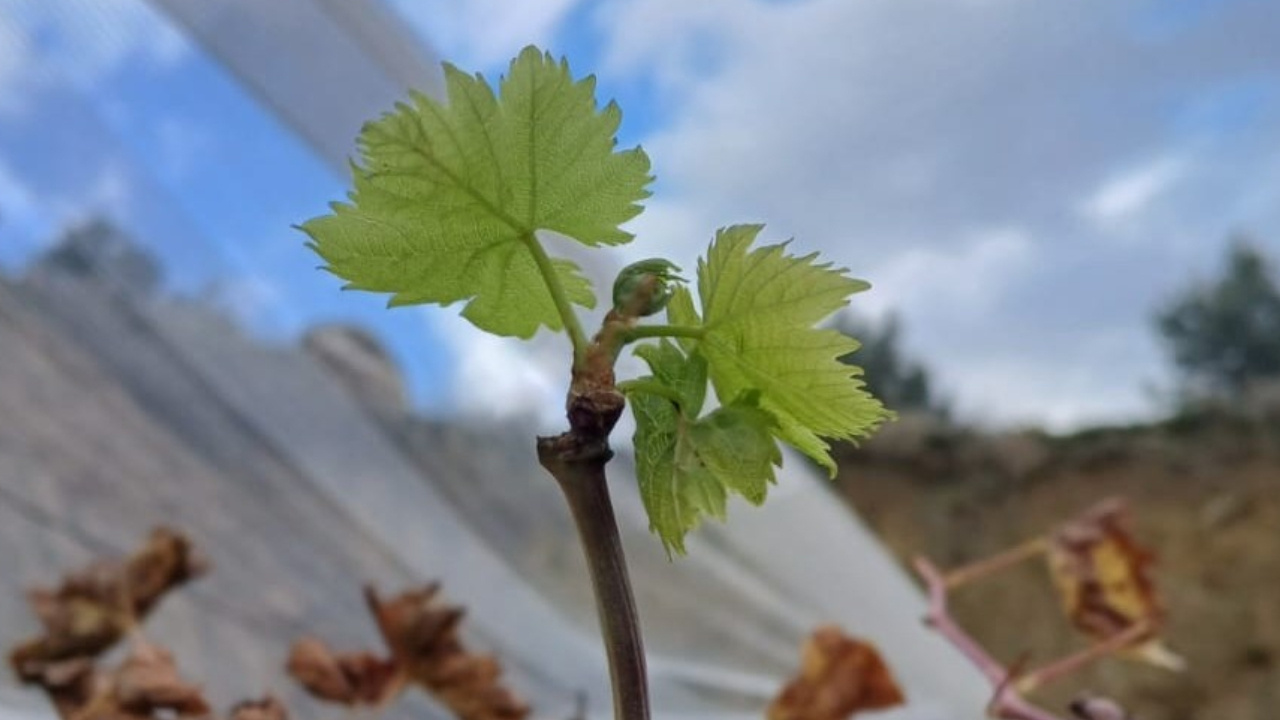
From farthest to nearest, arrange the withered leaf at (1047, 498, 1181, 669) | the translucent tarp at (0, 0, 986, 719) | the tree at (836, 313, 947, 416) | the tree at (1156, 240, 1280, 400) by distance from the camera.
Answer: the tree at (1156, 240, 1280, 400)
the tree at (836, 313, 947, 416)
the translucent tarp at (0, 0, 986, 719)
the withered leaf at (1047, 498, 1181, 669)

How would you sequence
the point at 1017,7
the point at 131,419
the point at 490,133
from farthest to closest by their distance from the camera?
the point at 1017,7 → the point at 131,419 → the point at 490,133

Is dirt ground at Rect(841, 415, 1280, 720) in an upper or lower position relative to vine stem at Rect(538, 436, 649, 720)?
upper

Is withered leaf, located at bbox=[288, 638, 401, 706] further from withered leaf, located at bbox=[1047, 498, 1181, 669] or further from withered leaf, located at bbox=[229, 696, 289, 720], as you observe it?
withered leaf, located at bbox=[1047, 498, 1181, 669]

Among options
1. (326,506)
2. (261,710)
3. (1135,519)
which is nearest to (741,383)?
(261,710)

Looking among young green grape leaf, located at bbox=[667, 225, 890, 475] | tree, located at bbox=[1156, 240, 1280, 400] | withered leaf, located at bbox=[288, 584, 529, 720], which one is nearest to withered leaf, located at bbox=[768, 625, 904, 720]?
withered leaf, located at bbox=[288, 584, 529, 720]

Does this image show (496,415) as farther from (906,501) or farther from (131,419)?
(906,501)

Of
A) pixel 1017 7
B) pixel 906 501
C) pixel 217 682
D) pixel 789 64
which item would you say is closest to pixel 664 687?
pixel 217 682

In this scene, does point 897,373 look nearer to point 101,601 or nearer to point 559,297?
point 101,601

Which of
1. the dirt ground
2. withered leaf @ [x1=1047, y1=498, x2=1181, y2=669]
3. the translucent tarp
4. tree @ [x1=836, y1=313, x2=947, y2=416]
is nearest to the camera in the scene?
withered leaf @ [x1=1047, y1=498, x2=1181, y2=669]
